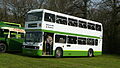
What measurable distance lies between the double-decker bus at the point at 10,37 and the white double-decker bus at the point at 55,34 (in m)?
2.70

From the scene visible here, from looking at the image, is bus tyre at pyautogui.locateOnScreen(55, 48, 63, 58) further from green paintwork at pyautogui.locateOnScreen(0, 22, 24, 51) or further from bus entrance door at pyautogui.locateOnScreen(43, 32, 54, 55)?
green paintwork at pyautogui.locateOnScreen(0, 22, 24, 51)

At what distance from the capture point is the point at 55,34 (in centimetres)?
1797

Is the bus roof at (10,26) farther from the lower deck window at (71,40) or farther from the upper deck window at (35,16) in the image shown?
the lower deck window at (71,40)

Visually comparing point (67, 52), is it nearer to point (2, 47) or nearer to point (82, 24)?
point (82, 24)

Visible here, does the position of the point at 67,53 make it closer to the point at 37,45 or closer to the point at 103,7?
the point at 37,45

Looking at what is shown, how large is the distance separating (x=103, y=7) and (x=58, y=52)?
16050 millimetres

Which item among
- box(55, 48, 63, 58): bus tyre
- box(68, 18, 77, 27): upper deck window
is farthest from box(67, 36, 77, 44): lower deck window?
box(55, 48, 63, 58): bus tyre

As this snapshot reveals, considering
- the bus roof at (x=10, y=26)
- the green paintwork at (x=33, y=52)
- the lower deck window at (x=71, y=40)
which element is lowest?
the green paintwork at (x=33, y=52)

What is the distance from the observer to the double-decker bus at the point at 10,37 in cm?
1917

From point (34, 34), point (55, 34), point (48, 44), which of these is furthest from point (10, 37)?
point (55, 34)

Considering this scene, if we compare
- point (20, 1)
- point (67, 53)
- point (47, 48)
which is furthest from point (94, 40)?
point (20, 1)

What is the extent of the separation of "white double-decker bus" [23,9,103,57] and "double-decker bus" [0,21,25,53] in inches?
106

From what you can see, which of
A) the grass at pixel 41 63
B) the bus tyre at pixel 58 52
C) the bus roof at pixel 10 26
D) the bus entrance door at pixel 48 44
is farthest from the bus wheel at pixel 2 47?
the bus tyre at pixel 58 52

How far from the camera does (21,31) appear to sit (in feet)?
71.7
